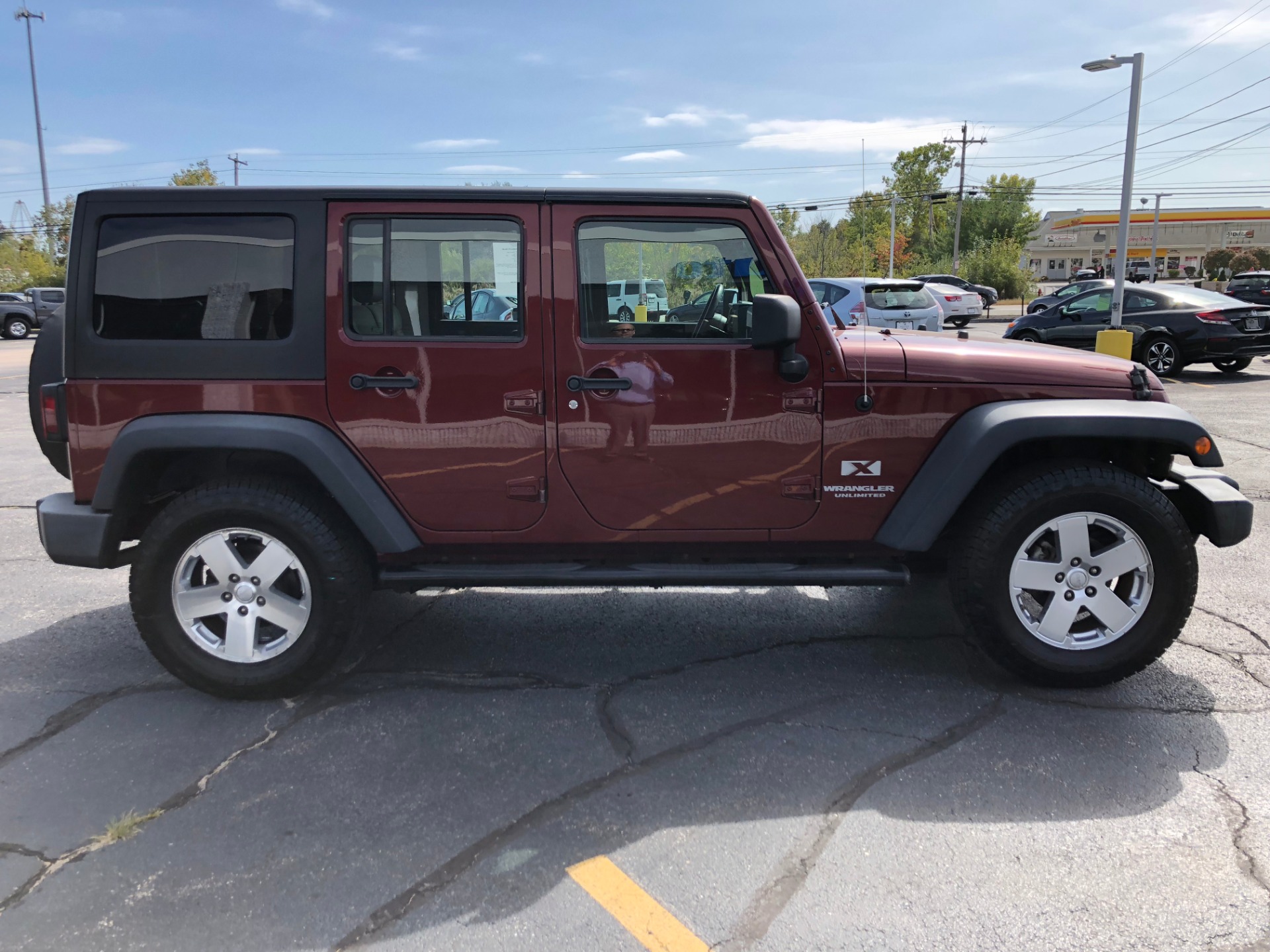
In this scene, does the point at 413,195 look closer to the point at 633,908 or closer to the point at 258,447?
the point at 258,447

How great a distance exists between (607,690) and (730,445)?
112 centimetres

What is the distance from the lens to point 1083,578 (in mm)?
3477

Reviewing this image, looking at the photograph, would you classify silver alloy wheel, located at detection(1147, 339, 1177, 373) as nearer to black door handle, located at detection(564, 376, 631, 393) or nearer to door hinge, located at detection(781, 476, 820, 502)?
door hinge, located at detection(781, 476, 820, 502)

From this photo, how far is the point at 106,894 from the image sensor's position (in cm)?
246

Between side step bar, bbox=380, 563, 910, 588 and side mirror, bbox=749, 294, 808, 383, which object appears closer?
side mirror, bbox=749, 294, 808, 383

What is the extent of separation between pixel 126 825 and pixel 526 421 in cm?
184

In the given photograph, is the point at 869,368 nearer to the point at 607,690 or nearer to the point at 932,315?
the point at 607,690

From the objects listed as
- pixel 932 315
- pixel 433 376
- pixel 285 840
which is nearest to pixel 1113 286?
pixel 932 315

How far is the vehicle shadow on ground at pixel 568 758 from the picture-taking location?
2492mm

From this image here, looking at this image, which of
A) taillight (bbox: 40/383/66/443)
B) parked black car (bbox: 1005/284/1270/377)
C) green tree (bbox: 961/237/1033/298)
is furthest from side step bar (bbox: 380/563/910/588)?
green tree (bbox: 961/237/1033/298)

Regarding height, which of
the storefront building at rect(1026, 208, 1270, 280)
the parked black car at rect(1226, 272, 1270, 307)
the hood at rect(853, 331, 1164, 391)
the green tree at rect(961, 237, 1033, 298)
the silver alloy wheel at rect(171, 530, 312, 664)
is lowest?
the silver alloy wheel at rect(171, 530, 312, 664)

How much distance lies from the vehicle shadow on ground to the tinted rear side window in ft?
4.86

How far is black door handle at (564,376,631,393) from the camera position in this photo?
11.2 ft

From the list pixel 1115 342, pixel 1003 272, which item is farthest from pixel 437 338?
pixel 1003 272
